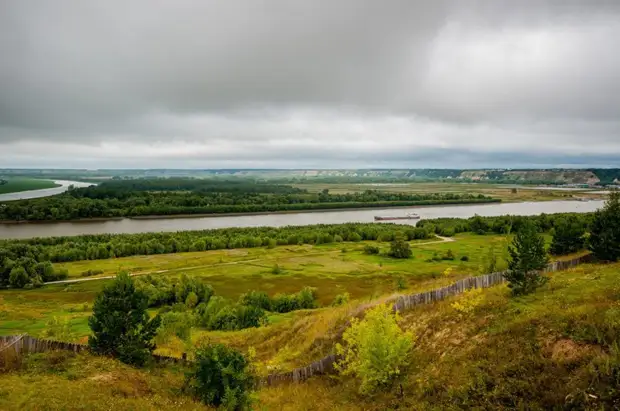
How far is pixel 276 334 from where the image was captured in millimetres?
28359

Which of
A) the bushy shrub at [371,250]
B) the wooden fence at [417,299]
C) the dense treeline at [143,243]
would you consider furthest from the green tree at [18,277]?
the wooden fence at [417,299]

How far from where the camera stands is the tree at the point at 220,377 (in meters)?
15.6

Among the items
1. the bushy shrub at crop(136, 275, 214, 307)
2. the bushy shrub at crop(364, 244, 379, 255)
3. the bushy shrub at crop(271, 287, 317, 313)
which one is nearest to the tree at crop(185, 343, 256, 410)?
the bushy shrub at crop(271, 287, 317, 313)

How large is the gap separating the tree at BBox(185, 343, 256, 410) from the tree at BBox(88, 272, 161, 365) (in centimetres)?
411

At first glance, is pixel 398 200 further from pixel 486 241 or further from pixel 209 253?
pixel 209 253

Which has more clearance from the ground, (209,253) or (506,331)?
(506,331)

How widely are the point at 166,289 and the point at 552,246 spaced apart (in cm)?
4574

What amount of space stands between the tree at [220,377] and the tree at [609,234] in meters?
22.5

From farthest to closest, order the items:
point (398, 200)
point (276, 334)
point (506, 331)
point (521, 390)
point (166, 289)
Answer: point (398, 200) → point (166, 289) → point (276, 334) → point (506, 331) → point (521, 390)

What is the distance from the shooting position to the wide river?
10925cm

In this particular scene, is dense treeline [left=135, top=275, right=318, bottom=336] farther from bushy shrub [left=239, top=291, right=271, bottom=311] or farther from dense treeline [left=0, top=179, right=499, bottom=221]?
dense treeline [left=0, top=179, right=499, bottom=221]

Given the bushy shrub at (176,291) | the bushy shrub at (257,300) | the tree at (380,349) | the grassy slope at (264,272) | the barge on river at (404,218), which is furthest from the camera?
the barge on river at (404,218)

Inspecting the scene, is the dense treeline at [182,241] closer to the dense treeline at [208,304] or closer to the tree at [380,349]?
the dense treeline at [208,304]

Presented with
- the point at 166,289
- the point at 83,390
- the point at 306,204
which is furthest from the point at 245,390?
the point at 306,204
